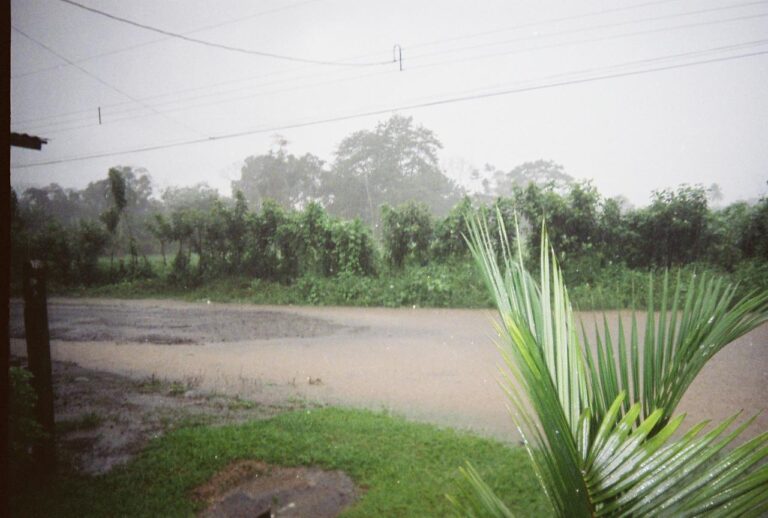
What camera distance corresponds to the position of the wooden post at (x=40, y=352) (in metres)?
2.24

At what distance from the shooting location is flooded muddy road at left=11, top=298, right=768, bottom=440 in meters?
3.43

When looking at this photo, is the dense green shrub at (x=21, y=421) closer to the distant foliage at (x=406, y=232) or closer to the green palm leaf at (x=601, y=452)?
the green palm leaf at (x=601, y=452)

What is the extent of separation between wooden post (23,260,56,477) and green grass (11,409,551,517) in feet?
0.62

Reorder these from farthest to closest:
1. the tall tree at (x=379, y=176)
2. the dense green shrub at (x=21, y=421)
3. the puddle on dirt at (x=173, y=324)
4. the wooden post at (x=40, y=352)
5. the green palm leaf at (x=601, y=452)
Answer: the tall tree at (x=379, y=176) < the puddle on dirt at (x=173, y=324) < the wooden post at (x=40, y=352) < the dense green shrub at (x=21, y=421) < the green palm leaf at (x=601, y=452)

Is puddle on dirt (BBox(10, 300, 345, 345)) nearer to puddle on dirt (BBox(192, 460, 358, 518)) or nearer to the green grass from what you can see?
the green grass

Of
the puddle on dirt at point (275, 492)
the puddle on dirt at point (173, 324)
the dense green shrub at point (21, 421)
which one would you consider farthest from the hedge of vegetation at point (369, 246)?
the puddle on dirt at point (275, 492)

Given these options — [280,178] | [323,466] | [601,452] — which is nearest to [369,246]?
[280,178]

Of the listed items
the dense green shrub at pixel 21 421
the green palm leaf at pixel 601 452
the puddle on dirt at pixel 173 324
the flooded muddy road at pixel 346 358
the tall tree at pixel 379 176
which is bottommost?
the flooded muddy road at pixel 346 358

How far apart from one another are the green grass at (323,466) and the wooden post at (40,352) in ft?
0.62

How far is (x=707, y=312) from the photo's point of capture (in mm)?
906

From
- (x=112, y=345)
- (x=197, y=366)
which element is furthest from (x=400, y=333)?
(x=112, y=345)

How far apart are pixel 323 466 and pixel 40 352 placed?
1.83 metres

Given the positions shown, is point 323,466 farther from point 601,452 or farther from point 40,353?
point 601,452

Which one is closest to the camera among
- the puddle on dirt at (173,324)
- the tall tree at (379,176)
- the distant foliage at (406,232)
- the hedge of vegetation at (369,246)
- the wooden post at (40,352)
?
the wooden post at (40,352)
